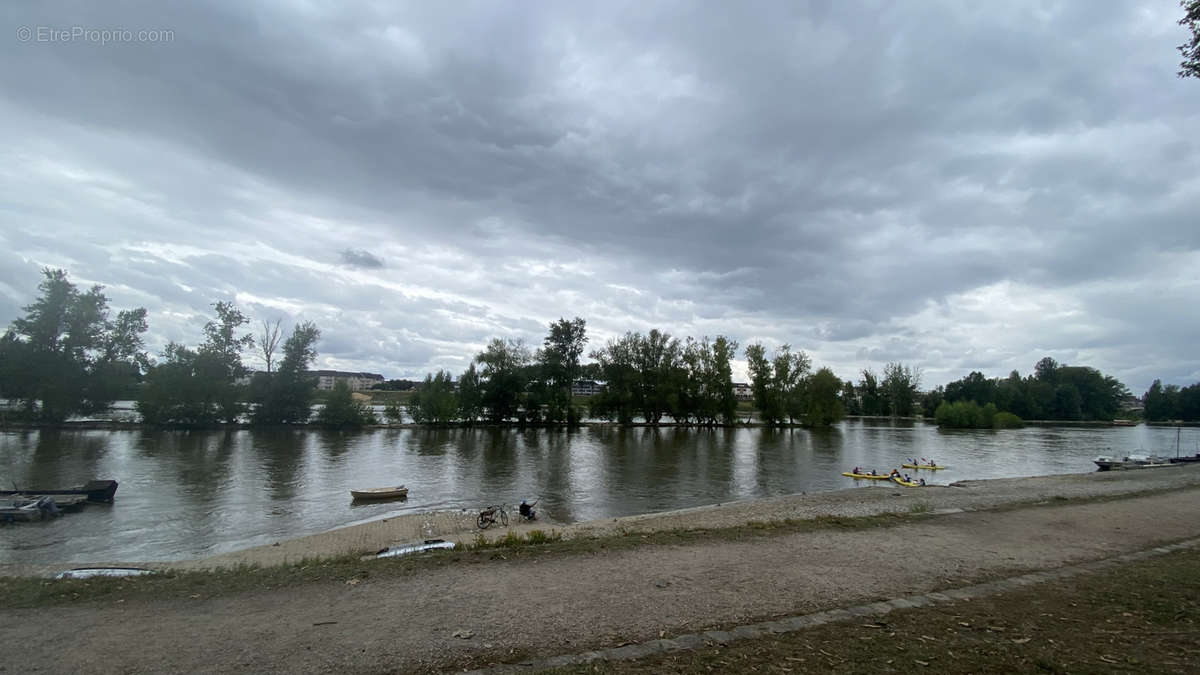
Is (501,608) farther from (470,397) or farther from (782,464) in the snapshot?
(470,397)

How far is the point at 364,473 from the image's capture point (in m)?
34.2

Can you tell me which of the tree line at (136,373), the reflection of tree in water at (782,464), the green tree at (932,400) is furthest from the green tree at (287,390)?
the green tree at (932,400)

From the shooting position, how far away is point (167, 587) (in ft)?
26.6

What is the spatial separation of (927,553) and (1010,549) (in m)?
1.97

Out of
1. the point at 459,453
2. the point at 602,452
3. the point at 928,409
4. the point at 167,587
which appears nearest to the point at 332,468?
the point at 459,453

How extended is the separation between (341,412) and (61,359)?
27.7 meters

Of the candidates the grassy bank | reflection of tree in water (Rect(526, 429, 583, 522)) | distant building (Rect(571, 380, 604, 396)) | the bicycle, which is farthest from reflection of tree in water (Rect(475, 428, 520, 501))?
distant building (Rect(571, 380, 604, 396))

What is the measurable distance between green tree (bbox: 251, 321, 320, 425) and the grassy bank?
7540cm

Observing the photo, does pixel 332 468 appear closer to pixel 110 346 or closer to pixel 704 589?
pixel 704 589

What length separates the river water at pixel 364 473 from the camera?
1927 cm

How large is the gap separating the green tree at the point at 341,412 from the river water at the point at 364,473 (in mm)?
5897

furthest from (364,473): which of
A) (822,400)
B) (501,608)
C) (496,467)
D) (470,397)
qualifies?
(822,400)

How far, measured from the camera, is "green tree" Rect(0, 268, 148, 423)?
56281 mm

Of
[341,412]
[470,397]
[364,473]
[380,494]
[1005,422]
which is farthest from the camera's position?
[1005,422]
